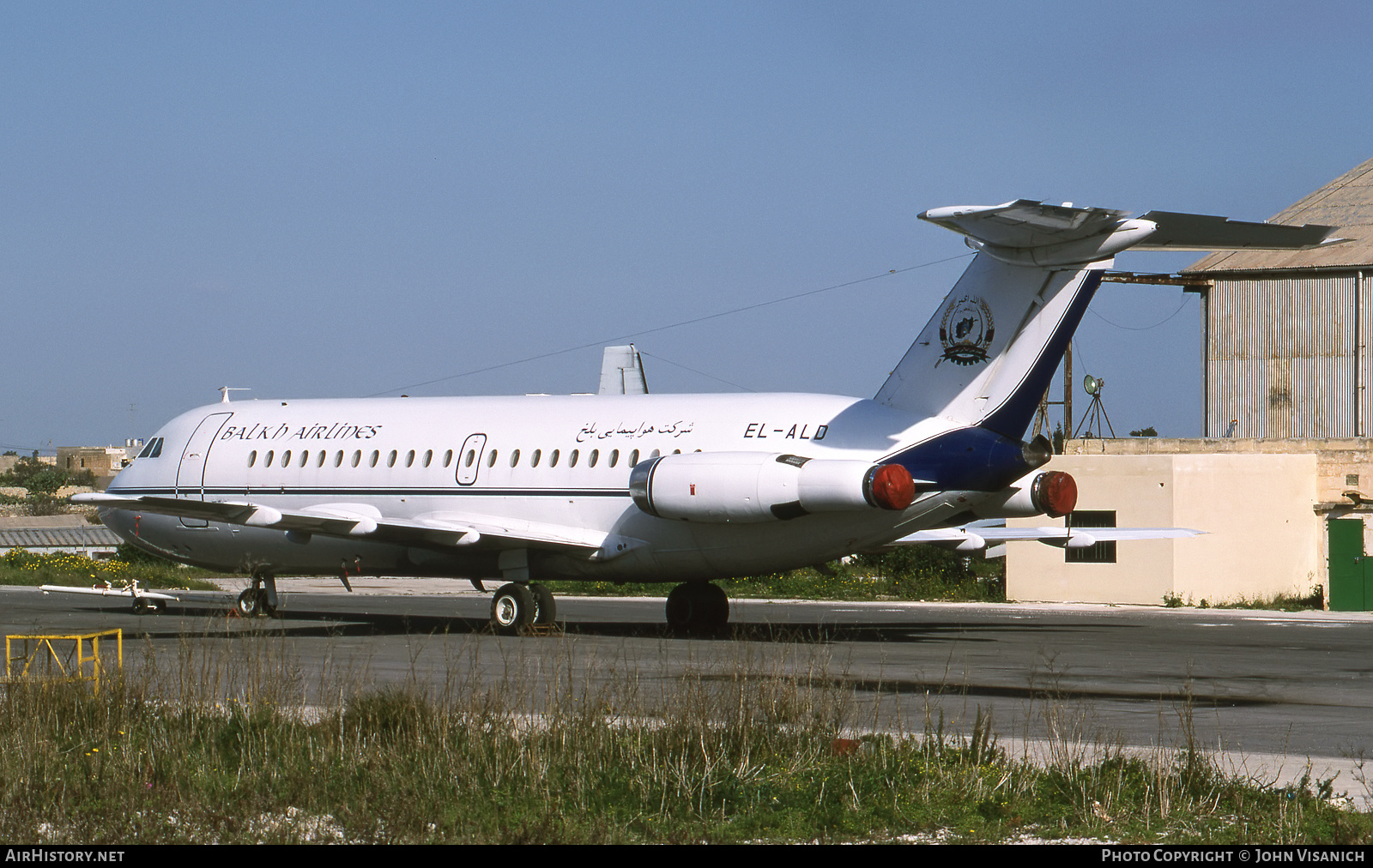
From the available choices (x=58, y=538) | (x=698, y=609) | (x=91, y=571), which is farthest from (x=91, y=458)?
(x=698, y=609)

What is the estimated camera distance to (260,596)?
87.7 feet

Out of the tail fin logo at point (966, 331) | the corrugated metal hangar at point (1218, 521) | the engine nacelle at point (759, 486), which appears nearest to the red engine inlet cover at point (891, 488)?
the engine nacelle at point (759, 486)

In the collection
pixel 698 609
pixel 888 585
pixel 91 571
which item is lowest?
pixel 888 585

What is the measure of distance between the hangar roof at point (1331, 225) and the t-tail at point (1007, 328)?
26.4 metres

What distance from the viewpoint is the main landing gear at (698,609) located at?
2534cm

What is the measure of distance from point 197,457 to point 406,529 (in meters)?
6.92

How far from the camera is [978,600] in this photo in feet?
125

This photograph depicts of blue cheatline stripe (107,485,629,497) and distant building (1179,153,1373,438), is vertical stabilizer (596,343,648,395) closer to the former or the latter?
blue cheatline stripe (107,485,629,497)

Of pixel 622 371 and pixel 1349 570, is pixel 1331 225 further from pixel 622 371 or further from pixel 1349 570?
pixel 622 371

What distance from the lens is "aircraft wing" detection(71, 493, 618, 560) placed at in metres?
24.0

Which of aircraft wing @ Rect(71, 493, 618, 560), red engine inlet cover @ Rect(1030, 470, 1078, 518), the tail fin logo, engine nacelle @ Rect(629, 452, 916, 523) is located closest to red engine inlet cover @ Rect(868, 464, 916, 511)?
engine nacelle @ Rect(629, 452, 916, 523)

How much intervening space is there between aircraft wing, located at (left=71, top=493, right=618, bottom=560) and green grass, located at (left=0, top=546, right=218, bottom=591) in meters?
16.3

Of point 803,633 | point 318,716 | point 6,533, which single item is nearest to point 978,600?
point 803,633

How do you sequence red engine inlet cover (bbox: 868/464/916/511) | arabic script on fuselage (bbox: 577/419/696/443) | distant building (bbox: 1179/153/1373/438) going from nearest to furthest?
red engine inlet cover (bbox: 868/464/916/511) < arabic script on fuselage (bbox: 577/419/696/443) < distant building (bbox: 1179/153/1373/438)
